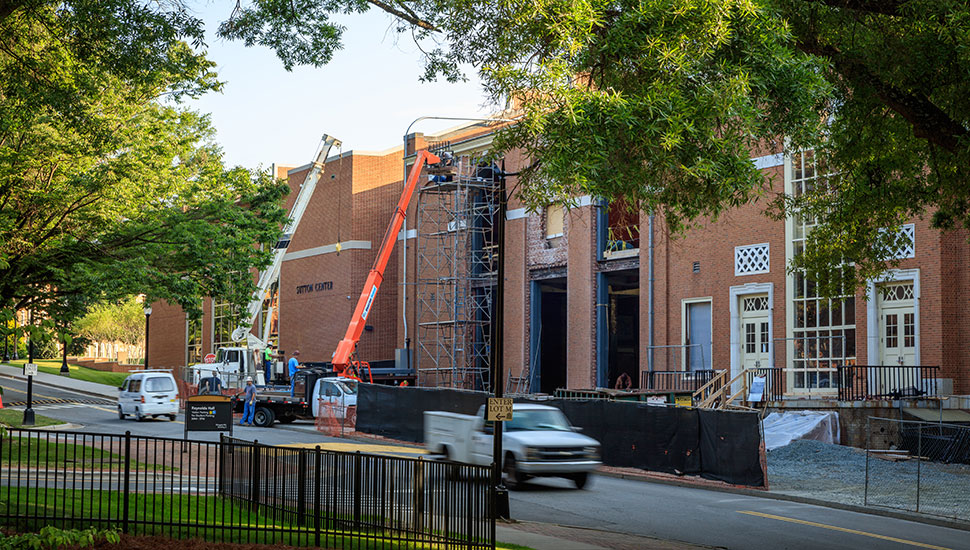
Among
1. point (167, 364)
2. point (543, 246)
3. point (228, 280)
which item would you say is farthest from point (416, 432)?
point (167, 364)

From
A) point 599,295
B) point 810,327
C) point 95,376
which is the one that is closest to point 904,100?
point 810,327

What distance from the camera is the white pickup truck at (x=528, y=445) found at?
715 inches

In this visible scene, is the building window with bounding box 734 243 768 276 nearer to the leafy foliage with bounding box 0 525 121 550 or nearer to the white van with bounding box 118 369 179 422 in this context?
the white van with bounding box 118 369 179 422

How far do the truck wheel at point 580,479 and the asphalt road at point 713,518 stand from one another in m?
0.15

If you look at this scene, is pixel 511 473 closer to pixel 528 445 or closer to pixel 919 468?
pixel 528 445

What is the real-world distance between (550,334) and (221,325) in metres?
27.0

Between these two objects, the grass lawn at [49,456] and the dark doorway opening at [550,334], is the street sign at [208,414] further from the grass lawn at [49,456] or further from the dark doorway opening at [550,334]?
the dark doorway opening at [550,334]

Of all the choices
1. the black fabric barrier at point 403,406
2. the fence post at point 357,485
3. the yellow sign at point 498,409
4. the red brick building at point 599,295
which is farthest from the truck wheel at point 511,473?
the black fabric barrier at point 403,406

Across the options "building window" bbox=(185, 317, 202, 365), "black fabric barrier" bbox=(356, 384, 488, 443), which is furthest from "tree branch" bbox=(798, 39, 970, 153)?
"building window" bbox=(185, 317, 202, 365)

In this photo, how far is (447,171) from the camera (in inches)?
1720

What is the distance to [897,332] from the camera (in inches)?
1109

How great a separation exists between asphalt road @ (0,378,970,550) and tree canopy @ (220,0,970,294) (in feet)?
15.2

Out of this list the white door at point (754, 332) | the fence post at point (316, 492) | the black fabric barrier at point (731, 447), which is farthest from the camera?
the white door at point (754, 332)

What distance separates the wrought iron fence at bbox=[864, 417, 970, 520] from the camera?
17798 mm
